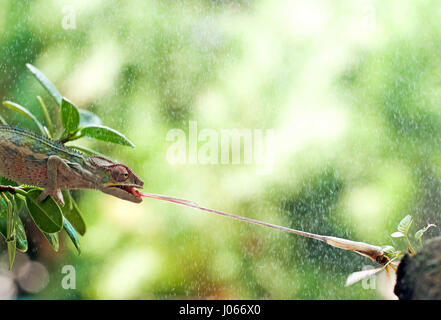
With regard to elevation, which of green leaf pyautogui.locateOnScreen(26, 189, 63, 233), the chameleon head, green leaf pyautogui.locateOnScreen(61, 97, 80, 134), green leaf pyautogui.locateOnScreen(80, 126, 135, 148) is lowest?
green leaf pyautogui.locateOnScreen(26, 189, 63, 233)

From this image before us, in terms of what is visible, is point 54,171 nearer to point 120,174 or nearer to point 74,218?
point 120,174

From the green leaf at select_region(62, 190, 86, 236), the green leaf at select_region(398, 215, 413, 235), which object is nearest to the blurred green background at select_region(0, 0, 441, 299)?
the green leaf at select_region(62, 190, 86, 236)

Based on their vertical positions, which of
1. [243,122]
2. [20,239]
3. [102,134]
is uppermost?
[243,122]

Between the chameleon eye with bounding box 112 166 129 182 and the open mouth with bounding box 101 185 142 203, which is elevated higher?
the chameleon eye with bounding box 112 166 129 182

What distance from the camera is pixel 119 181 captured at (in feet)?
1.54

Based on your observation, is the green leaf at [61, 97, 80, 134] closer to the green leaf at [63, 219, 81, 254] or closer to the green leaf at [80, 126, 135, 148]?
the green leaf at [80, 126, 135, 148]

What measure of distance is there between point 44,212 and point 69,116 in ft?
0.45

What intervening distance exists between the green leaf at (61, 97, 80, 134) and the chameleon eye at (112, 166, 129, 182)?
0.18 meters

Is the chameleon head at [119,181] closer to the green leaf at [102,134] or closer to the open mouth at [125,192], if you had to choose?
the open mouth at [125,192]

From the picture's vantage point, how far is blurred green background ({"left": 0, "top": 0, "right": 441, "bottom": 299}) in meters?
2.05

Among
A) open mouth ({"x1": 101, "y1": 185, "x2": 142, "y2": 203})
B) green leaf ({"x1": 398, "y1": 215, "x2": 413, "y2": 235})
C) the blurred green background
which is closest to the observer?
open mouth ({"x1": 101, "y1": 185, "x2": 142, "y2": 203})

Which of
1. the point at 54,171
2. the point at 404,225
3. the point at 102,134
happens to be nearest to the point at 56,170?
the point at 54,171

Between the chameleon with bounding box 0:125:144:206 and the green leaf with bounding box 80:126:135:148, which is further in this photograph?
the green leaf with bounding box 80:126:135:148
